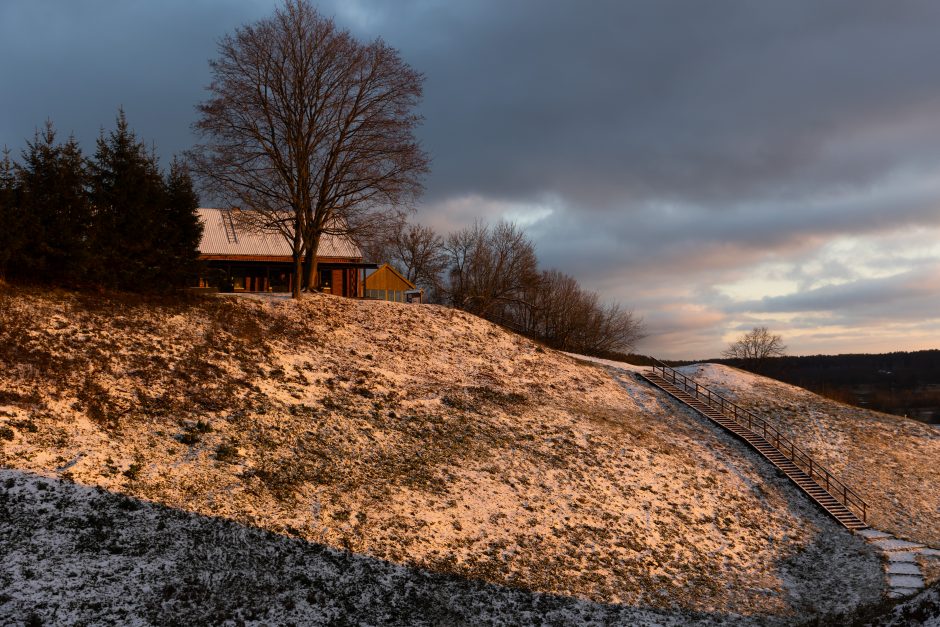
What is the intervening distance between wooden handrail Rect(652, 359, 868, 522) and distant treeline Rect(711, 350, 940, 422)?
213 ft

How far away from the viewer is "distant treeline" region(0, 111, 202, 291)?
22719 millimetres

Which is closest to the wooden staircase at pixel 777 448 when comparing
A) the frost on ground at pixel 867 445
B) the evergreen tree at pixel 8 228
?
the frost on ground at pixel 867 445

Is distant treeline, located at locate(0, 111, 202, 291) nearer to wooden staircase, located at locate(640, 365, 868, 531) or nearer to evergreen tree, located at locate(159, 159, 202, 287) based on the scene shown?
evergreen tree, located at locate(159, 159, 202, 287)

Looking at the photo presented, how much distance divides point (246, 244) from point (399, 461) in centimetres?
2857

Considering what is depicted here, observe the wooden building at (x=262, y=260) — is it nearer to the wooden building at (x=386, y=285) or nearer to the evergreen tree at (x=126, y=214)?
the wooden building at (x=386, y=285)

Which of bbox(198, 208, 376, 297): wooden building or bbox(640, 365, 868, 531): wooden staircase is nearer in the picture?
bbox(640, 365, 868, 531): wooden staircase

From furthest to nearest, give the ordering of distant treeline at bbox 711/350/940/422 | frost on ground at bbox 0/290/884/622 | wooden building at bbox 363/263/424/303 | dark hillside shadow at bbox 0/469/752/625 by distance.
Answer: distant treeline at bbox 711/350/940/422 → wooden building at bbox 363/263/424/303 → frost on ground at bbox 0/290/884/622 → dark hillside shadow at bbox 0/469/752/625

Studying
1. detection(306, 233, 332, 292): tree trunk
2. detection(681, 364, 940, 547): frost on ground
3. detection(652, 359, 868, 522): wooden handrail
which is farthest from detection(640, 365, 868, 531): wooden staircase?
detection(306, 233, 332, 292): tree trunk

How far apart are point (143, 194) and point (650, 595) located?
23.5m

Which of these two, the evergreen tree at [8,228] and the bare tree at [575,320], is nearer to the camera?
the evergreen tree at [8,228]

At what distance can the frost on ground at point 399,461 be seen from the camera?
15.8 meters

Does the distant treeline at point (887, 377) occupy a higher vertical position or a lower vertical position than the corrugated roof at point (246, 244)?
lower

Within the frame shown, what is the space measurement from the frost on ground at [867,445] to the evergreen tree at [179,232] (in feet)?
96.1

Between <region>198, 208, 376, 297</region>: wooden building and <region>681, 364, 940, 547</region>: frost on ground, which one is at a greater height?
<region>198, 208, 376, 297</region>: wooden building
